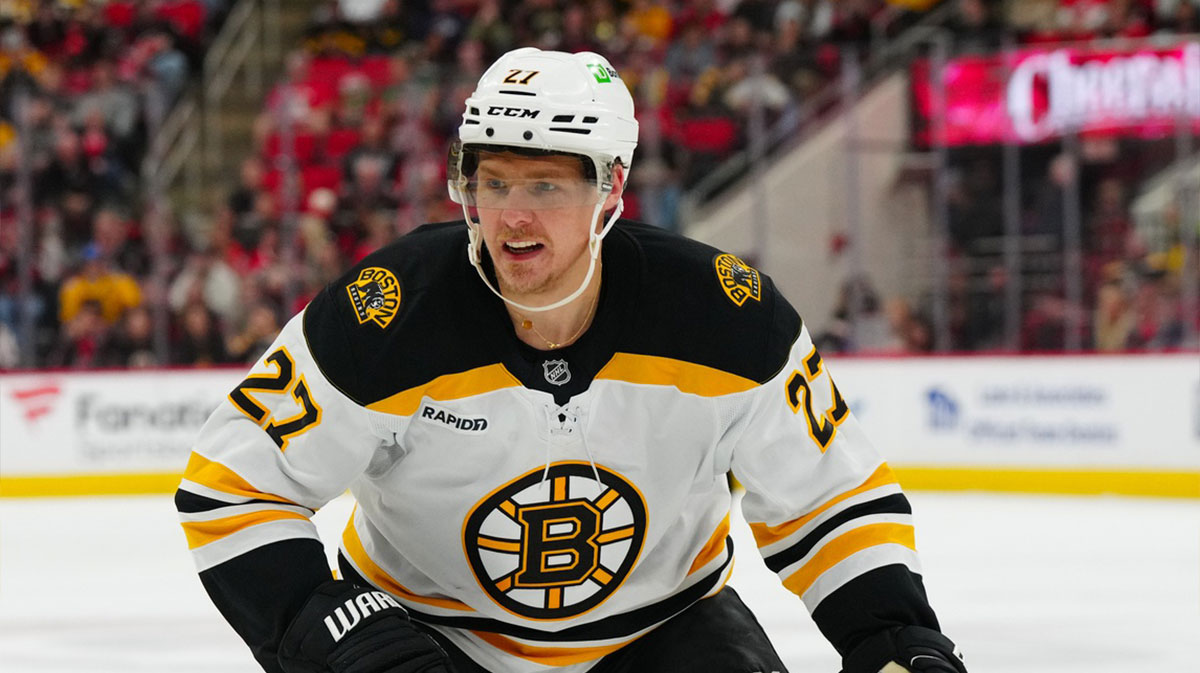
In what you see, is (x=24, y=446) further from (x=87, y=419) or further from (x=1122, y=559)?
(x=1122, y=559)

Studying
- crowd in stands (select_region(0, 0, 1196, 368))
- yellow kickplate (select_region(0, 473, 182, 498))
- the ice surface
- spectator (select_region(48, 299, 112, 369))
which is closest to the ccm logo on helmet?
the ice surface

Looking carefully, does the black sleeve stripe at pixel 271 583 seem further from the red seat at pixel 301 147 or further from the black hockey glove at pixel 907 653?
the red seat at pixel 301 147

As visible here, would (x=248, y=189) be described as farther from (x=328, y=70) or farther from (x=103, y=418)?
(x=103, y=418)

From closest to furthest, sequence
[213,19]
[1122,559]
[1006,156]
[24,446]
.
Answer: [1122,559], [24,446], [1006,156], [213,19]

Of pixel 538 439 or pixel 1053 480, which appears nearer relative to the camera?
pixel 538 439

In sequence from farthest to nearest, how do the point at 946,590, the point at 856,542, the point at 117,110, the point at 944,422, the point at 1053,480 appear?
1. the point at 117,110
2. the point at 944,422
3. the point at 1053,480
4. the point at 946,590
5. the point at 856,542

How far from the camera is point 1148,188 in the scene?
8.30 m

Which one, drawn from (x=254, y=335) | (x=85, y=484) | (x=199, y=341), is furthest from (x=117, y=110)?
(x=85, y=484)

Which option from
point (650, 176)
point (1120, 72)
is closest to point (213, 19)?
point (650, 176)

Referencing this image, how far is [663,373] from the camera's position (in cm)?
232

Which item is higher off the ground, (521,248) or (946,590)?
(521,248)

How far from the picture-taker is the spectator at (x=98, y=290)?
8828 mm

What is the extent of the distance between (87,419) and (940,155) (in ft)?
14.9

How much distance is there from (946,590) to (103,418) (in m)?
4.71
